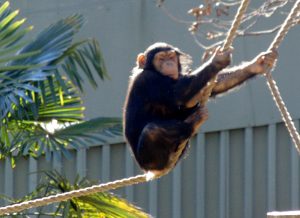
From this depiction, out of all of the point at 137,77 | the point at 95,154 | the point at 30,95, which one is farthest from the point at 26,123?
the point at 95,154

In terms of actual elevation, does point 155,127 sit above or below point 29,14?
below

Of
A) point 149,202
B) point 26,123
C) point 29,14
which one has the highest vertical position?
point 29,14

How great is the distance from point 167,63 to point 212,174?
12.8 ft

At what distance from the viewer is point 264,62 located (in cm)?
487

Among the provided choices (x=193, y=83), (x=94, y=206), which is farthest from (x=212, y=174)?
(x=193, y=83)

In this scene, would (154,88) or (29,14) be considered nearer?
(154,88)

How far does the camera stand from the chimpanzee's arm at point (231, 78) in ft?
16.7

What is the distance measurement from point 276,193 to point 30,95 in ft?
9.69

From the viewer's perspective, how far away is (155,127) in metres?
5.05

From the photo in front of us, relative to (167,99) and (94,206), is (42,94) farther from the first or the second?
(167,99)

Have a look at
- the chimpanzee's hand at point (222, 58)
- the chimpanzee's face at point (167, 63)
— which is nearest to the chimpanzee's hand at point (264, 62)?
the chimpanzee's hand at point (222, 58)

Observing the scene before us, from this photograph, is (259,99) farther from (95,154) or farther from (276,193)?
(95,154)

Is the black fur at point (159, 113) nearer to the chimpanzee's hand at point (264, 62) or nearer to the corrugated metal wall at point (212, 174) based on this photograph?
the chimpanzee's hand at point (264, 62)

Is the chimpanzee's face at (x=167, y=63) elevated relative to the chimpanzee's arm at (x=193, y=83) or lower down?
elevated
